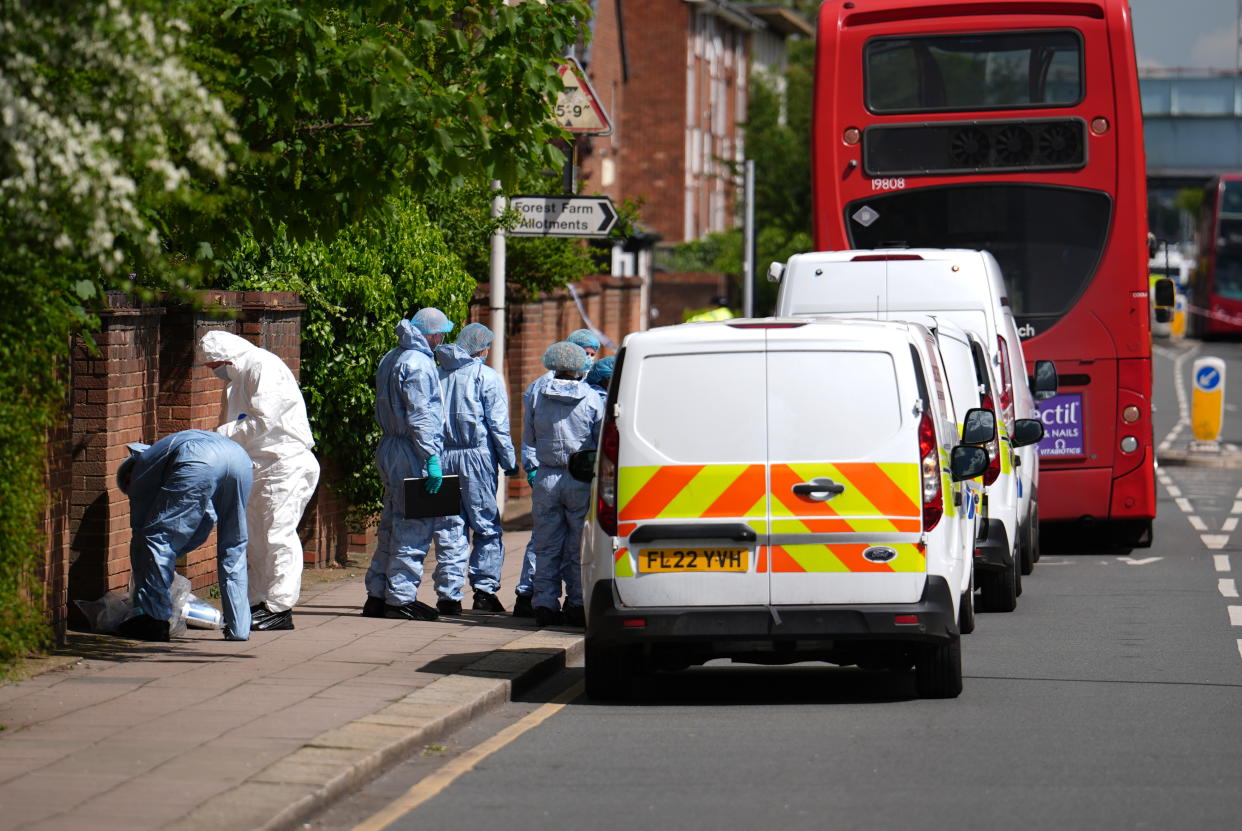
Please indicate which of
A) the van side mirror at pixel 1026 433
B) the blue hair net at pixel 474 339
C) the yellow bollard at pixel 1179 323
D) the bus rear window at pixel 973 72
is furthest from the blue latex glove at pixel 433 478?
the yellow bollard at pixel 1179 323

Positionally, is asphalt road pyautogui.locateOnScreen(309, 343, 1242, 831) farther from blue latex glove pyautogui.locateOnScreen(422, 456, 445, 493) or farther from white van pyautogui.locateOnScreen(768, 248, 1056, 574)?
white van pyautogui.locateOnScreen(768, 248, 1056, 574)

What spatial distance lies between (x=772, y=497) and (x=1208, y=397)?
71.7 ft

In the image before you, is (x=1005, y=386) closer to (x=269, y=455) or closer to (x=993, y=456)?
(x=993, y=456)

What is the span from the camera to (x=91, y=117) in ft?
22.4

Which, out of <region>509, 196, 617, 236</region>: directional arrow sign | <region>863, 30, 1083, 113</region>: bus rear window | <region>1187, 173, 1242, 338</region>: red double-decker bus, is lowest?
<region>509, 196, 617, 236</region>: directional arrow sign

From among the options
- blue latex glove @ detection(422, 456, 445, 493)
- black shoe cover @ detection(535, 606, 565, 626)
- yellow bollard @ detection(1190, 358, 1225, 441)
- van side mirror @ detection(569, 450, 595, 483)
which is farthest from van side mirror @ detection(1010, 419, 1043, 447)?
yellow bollard @ detection(1190, 358, 1225, 441)

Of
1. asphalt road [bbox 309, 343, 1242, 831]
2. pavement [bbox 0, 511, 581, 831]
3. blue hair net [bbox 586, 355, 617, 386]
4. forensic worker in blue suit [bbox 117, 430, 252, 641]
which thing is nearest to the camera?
pavement [bbox 0, 511, 581, 831]

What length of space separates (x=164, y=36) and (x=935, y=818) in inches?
140

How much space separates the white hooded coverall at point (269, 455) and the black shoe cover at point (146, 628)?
664 millimetres

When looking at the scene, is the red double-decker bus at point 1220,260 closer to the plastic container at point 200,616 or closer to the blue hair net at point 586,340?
the blue hair net at point 586,340

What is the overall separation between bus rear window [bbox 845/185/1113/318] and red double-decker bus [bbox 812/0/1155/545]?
0.01 m

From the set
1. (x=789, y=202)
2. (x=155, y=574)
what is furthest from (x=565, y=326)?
(x=789, y=202)

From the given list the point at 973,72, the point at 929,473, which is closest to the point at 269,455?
the point at 929,473

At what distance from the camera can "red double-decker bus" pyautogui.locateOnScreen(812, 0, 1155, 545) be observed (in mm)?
17094
